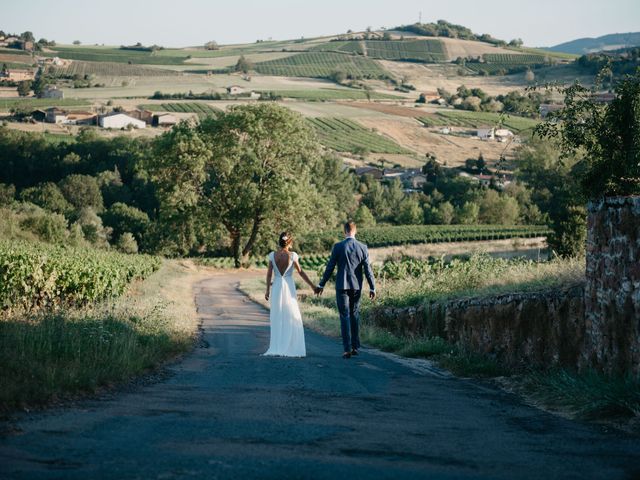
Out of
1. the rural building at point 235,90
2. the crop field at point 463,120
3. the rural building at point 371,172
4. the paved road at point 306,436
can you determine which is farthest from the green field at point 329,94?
the paved road at point 306,436

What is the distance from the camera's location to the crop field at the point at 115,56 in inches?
6708

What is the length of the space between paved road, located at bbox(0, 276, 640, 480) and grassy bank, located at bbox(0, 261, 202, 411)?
1.44 feet

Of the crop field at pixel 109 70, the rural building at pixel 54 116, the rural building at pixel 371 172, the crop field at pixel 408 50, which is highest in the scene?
the crop field at pixel 408 50

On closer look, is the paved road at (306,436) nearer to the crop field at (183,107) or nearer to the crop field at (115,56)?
the crop field at (183,107)

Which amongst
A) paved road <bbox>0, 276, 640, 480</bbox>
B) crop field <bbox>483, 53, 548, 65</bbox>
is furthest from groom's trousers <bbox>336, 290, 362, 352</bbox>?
crop field <bbox>483, 53, 548, 65</bbox>

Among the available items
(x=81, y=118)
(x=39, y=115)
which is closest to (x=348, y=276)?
(x=39, y=115)

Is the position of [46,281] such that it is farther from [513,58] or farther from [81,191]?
[513,58]

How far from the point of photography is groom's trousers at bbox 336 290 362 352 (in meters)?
13.8

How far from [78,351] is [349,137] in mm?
118989

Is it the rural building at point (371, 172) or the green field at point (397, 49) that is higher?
the green field at point (397, 49)

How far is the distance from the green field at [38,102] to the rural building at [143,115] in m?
9.89

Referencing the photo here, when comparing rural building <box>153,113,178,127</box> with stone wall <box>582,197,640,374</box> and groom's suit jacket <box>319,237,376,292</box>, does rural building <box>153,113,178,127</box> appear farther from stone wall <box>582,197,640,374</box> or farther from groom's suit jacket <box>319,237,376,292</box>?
stone wall <box>582,197,640,374</box>

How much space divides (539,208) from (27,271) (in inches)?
3285

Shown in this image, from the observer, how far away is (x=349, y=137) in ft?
420
